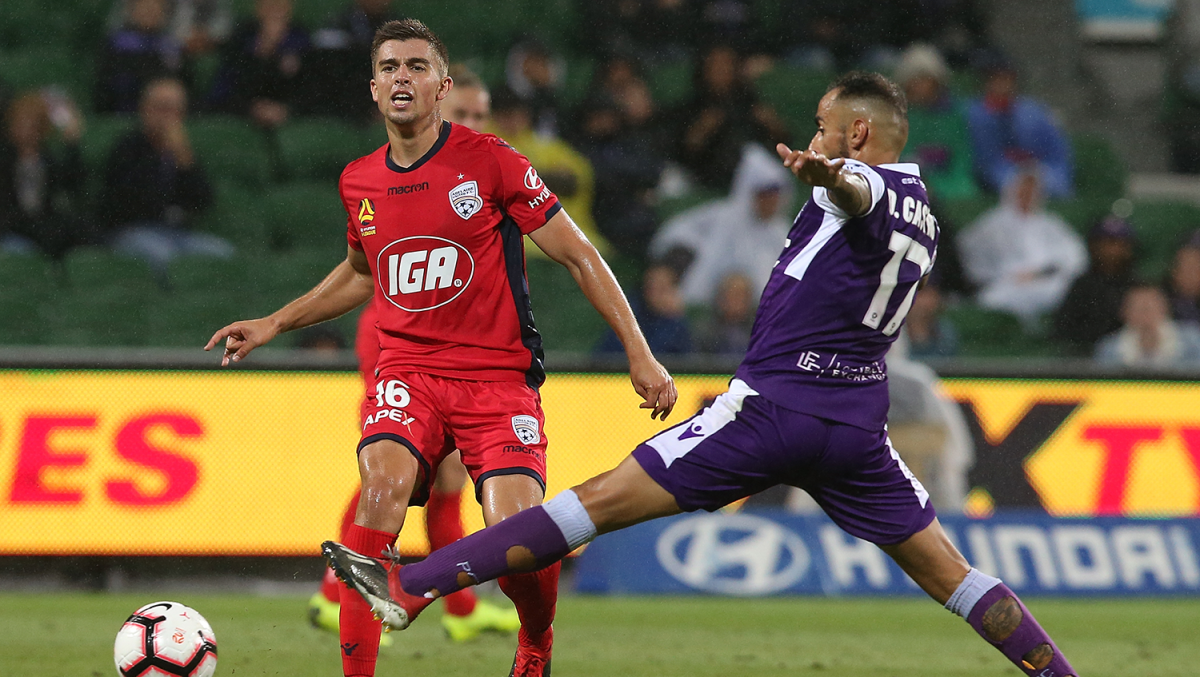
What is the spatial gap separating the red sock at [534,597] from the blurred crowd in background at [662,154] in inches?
213

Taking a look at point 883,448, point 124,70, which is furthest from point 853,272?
point 124,70

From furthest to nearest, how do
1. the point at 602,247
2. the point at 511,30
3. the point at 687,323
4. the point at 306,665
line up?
the point at 511,30
the point at 602,247
the point at 687,323
the point at 306,665

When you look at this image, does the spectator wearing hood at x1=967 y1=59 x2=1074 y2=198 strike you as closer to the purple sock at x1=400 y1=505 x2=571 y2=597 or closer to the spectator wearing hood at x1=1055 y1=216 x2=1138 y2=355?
the spectator wearing hood at x1=1055 y1=216 x2=1138 y2=355

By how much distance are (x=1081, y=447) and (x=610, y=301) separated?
5.79 metres

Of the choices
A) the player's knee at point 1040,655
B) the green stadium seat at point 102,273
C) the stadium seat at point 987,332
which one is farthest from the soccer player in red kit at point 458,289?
the stadium seat at point 987,332

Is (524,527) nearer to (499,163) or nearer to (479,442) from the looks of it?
(479,442)

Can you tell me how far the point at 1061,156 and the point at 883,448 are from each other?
9576mm

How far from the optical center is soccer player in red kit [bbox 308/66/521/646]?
6.56 meters

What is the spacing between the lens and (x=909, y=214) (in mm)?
4488

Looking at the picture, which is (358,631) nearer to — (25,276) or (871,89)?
(871,89)

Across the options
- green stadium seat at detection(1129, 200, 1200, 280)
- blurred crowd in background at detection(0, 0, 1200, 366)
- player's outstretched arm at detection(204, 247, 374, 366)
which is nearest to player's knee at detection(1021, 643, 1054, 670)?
player's outstretched arm at detection(204, 247, 374, 366)

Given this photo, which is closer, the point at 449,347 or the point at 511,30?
the point at 449,347

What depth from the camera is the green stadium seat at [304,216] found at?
11953mm

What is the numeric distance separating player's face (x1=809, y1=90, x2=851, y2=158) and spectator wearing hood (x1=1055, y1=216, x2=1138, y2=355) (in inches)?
289
